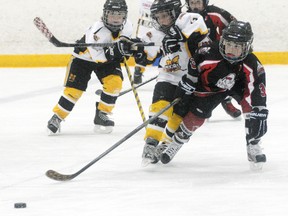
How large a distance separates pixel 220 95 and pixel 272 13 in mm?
4257

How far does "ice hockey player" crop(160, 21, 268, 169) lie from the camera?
4082 mm

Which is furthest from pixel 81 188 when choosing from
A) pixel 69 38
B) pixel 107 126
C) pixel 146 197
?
pixel 69 38

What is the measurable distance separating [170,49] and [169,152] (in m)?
0.51

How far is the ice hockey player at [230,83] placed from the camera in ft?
13.4

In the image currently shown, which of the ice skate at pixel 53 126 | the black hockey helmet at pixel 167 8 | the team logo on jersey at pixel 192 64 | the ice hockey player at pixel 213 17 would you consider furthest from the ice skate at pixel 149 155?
the ice hockey player at pixel 213 17

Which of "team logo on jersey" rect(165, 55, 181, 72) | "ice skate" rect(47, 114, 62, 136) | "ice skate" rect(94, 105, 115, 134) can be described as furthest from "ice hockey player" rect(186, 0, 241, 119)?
"team logo on jersey" rect(165, 55, 181, 72)

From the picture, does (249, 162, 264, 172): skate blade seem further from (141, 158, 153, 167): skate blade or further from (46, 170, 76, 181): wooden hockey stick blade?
(46, 170, 76, 181): wooden hockey stick blade

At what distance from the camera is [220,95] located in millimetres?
4293

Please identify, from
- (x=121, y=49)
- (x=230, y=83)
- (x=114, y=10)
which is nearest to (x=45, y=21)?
(x=114, y=10)

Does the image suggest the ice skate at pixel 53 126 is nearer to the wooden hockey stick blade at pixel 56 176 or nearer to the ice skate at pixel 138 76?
the wooden hockey stick blade at pixel 56 176

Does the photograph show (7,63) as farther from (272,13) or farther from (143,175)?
(143,175)

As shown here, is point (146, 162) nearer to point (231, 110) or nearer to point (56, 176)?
point (56, 176)

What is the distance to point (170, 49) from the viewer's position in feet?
14.8

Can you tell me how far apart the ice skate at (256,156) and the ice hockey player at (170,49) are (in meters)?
0.45
